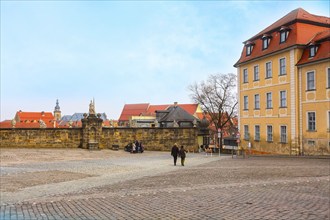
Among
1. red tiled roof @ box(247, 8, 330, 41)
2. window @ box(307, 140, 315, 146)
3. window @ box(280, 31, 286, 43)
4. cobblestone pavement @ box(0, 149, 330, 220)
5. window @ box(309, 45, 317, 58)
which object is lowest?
cobblestone pavement @ box(0, 149, 330, 220)

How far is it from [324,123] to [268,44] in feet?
34.6

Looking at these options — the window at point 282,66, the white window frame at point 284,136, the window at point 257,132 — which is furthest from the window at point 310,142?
the window at point 257,132

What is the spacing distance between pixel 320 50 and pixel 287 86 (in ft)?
14.4

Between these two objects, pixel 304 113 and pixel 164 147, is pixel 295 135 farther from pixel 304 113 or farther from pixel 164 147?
pixel 164 147

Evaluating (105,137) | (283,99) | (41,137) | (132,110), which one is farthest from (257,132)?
(132,110)

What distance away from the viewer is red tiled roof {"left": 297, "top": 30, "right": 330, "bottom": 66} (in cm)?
2890

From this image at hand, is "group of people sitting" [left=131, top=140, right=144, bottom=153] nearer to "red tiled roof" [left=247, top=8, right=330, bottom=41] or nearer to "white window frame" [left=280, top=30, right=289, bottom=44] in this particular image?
"white window frame" [left=280, top=30, right=289, bottom=44]

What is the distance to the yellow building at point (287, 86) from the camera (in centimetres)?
2962

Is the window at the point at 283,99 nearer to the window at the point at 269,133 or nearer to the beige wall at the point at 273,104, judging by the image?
the beige wall at the point at 273,104

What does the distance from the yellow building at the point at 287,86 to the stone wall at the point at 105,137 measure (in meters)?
7.18

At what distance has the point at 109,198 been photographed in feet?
32.1

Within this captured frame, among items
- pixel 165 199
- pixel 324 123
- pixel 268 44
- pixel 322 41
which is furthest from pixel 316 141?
pixel 165 199

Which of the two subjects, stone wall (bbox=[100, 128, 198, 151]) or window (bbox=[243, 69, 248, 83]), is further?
window (bbox=[243, 69, 248, 83])

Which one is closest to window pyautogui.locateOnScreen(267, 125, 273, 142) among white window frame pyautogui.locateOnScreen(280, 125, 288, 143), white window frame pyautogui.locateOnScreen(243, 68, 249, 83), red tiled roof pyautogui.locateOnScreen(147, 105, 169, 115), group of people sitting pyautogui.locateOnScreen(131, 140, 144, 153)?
white window frame pyautogui.locateOnScreen(280, 125, 288, 143)
